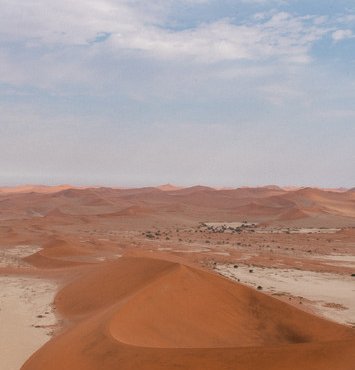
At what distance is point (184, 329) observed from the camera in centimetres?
969

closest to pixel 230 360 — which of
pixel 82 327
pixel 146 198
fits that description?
pixel 82 327

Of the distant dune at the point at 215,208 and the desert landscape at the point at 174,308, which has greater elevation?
the distant dune at the point at 215,208

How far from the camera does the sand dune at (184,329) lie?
672cm

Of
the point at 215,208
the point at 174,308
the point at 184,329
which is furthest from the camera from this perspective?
the point at 215,208

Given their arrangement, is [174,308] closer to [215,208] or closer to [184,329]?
[184,329]

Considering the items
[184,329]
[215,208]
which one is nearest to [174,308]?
[184,329]

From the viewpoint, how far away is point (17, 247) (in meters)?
27.2

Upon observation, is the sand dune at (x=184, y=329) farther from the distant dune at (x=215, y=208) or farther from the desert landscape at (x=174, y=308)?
the distant dune at (x=215, y=208)

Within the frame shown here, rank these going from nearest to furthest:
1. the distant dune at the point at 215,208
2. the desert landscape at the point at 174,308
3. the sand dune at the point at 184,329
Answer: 1. the sand dune at the point at 184,329
2. the desert landscape at the point at 174,308
3. the distant dune at the point at 215,208

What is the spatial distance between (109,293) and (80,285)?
2.09 metres

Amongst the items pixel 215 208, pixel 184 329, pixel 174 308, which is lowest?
pixel 184 329

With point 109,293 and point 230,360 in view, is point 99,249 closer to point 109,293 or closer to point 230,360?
point 109,293

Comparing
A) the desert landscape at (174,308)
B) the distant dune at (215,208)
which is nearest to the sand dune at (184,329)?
the desert landscape at (174,308)

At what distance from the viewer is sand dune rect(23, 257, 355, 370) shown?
6.72 meters
